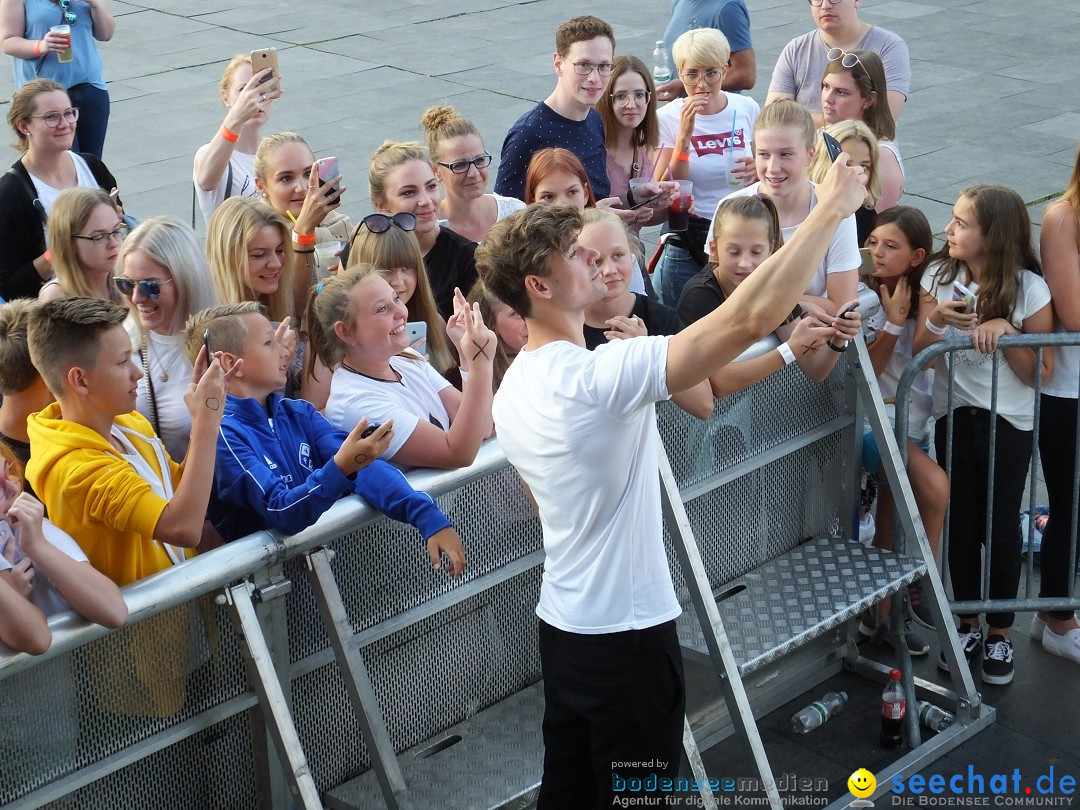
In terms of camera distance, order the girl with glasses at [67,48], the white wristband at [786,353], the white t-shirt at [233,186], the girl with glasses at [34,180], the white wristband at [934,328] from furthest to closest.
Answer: the girl with glasses at [67,48] → the white t-shirt at [233,186] → the girl with glasses at [34,180] → the white wristband at [934,328] → the white wristband at [786,353]

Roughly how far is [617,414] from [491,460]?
847 mm

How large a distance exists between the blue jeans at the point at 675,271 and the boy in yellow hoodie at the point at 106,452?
10.5 ft

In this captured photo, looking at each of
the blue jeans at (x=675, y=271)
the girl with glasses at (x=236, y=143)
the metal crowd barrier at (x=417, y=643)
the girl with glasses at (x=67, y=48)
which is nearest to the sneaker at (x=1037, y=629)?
the metal crowd barrier at (x=417, y=643)

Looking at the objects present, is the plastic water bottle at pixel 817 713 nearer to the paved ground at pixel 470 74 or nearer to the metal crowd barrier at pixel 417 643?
the metal crowd barrier at pixel 417 643

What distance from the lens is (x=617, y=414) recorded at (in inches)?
119

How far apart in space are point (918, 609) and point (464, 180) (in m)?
2.62

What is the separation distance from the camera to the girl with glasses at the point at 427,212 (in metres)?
5.17

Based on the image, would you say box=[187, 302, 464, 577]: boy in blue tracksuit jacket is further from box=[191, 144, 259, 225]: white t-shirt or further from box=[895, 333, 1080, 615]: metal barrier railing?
box=[191, 144, 259, 225]: white t-shirt

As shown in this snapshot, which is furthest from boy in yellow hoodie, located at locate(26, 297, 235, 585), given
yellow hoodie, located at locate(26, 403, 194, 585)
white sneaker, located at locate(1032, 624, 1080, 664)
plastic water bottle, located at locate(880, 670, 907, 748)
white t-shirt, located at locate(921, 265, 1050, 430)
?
white sneaker, located at locate(1032, 624, 1080, 664)

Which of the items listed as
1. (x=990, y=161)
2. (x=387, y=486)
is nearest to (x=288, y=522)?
(x=387, y=486)

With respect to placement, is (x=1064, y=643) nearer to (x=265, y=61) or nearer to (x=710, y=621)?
(x=710, y=621)

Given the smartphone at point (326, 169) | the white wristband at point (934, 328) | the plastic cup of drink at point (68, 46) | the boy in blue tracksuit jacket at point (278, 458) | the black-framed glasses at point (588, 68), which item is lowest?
the white wristband at point (934, 328)

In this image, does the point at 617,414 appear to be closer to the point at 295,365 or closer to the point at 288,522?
the point at 288,522

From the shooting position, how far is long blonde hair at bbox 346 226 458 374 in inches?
181
